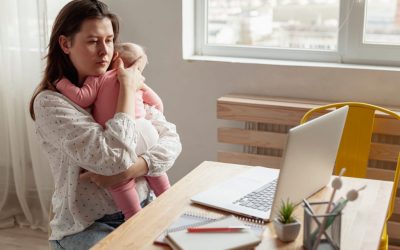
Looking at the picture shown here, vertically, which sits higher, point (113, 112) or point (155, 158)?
point (113, 112)

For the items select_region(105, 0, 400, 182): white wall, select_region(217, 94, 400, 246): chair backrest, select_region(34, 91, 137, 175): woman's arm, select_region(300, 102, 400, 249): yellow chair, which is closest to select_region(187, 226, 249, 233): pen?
select_region(34, 91, 137, 175): woman's arm

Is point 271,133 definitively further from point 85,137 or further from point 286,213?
point 286,213

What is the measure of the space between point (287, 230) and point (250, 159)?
1435mm

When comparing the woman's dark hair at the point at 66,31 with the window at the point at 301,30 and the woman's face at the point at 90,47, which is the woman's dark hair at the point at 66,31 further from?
the window at the point at 301,30

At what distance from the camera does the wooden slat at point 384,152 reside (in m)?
2.76

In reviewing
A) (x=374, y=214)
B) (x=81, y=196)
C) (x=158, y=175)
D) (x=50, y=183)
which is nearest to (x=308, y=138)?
(x=374, y=214)

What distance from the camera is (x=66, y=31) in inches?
84.2

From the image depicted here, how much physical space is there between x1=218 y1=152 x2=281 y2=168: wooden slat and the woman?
0.89m

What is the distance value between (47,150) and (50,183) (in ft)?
4.42

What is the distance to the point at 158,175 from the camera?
223cm

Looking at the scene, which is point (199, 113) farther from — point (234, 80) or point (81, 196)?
point (81, 196)

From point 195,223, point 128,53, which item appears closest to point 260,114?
point 128,53

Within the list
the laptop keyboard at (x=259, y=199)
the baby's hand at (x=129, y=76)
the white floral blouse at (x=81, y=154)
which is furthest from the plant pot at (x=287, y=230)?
the baby's hand at (x=129, y=76)

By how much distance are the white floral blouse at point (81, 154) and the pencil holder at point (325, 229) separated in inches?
28.1
